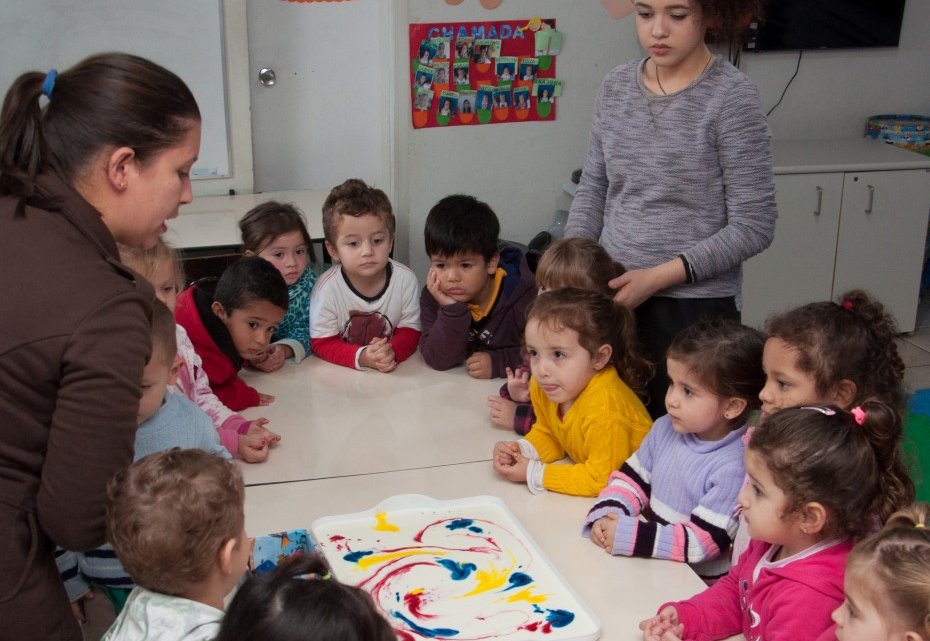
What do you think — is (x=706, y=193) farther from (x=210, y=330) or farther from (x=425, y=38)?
(x=425, y=38)

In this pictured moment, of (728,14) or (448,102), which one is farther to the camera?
(448,102)

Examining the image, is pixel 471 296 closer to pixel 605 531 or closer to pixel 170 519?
pixel 605 531

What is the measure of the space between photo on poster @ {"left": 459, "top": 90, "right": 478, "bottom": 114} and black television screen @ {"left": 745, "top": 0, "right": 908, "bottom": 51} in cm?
142

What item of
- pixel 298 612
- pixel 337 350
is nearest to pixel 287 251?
pixel 337 350

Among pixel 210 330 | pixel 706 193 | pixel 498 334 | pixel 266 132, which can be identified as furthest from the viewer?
pixel 266 132

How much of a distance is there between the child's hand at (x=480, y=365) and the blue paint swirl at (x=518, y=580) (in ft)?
3.18

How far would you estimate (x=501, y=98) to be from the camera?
4.15m

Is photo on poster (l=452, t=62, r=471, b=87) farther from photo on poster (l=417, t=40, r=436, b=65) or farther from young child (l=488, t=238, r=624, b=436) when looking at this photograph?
young child (l=488, t=238, r=624, b=436)

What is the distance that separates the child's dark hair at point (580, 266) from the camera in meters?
2.30

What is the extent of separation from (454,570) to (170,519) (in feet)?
1.76

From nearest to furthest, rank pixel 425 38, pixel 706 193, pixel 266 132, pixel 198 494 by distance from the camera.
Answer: pixel 198 494, pixel 706 193, pixel 425 38, pixel 266 132

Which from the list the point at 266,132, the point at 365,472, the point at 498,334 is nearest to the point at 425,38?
the point at 266,132

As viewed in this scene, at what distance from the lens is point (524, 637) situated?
4.95ft

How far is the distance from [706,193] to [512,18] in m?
2.08
